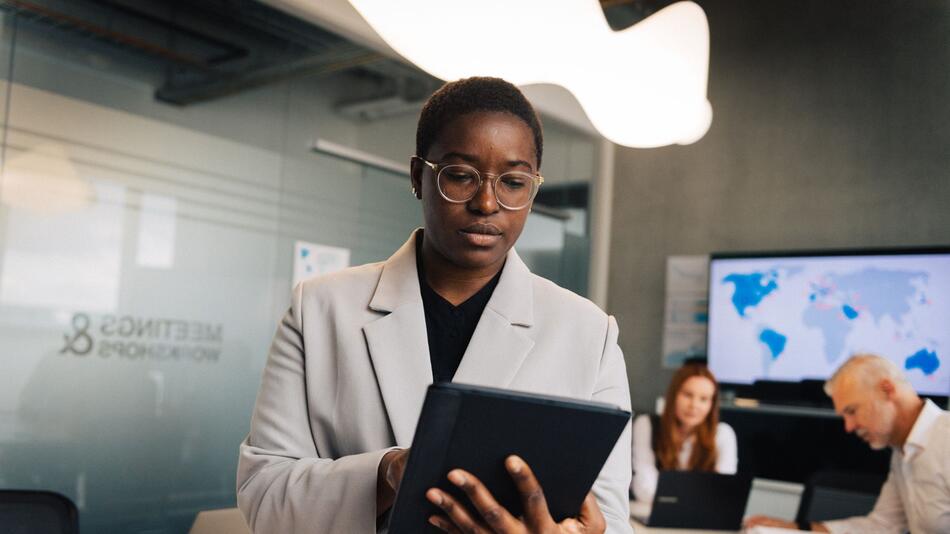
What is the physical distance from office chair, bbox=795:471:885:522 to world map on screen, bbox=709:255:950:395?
0.99 metres

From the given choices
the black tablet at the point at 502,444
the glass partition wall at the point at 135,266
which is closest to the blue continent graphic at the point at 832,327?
the glass partition wall at the point at 135,266

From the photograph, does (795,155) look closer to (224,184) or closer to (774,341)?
(774,341)

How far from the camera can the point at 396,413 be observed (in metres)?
1.08

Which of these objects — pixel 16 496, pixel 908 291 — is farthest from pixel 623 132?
pixel 908 291

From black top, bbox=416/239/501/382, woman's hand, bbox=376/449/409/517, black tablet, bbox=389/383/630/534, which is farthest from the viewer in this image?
black top, bbox=416/239/501/382

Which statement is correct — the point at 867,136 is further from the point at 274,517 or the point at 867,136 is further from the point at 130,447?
the point at 274,517

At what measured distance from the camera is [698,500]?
9.11 ft

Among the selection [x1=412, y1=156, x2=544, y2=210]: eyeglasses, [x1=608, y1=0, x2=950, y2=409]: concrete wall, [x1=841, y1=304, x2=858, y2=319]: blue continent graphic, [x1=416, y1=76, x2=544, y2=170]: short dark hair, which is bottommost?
[x1=841, y1=304, x2=858, y2=319]: blue continent graphic

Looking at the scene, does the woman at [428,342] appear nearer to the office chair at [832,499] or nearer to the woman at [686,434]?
the office chair at [832,499]

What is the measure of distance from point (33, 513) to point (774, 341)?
13.6 feet

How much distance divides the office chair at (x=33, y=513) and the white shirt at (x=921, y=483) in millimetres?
2388

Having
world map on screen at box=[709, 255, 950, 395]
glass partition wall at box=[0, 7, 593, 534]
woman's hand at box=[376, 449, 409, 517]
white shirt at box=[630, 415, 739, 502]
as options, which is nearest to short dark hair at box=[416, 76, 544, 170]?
woman's hand at box=[376, 449, 409, 517]

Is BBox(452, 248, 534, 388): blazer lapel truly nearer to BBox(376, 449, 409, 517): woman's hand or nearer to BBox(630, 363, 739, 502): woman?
BBox(376, 449, 409, 517): woman's hand

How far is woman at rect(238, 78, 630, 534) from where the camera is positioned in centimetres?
104
